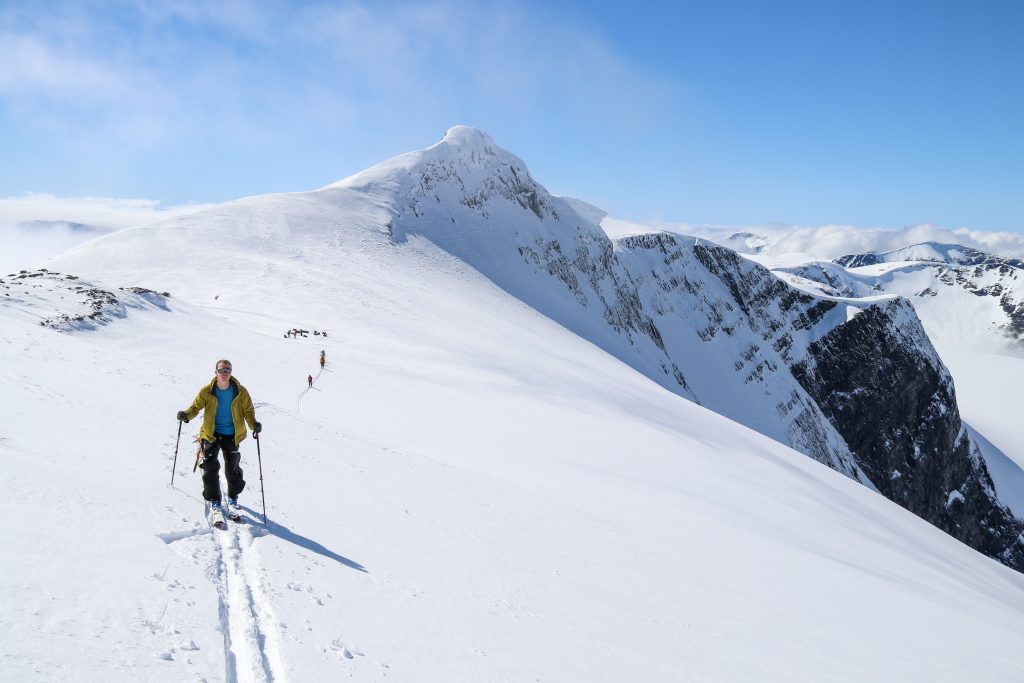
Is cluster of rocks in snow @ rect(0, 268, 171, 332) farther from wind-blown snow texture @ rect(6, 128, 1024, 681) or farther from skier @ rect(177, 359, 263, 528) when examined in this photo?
skier @ rect(177, 359, 263, 528)

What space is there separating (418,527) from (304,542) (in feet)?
6.01

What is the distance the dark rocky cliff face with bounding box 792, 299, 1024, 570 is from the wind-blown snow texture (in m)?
78.1

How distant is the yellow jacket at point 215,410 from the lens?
328 inches

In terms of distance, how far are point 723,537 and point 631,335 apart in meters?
68.6

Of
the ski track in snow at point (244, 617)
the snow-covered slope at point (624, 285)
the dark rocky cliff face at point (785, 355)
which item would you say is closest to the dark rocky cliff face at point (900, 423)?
the dark rocky cliff face at point (785, 355)

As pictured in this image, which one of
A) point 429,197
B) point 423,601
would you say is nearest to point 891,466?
point 429,197

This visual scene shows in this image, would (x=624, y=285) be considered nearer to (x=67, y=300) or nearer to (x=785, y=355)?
(x=785, y=355)

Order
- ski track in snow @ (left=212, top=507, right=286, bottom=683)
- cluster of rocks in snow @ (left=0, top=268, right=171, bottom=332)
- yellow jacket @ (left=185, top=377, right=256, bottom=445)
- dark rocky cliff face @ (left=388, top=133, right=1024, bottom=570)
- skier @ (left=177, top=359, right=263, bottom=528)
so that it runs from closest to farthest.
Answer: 1. ski track in snow @ (left=212, top=507, right=286, bottom=683)
2. skier @ (left=177, top=359, right=263, bottom=528)
3. yellow jacket @ (left=185, top=377, right=256, bottom=445)
4. cluster of rocks in snow @ (left=0, top=268, right=171, bottom=332)
5. dark rocky cliff face @ (left=388, top=133, right=1024, bottom=570)

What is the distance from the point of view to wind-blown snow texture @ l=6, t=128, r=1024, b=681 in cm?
528

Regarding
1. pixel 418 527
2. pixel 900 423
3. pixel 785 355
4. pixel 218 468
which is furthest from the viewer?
pixel 900 423

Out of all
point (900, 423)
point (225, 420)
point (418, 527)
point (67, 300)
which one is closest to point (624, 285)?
point (900, 423)

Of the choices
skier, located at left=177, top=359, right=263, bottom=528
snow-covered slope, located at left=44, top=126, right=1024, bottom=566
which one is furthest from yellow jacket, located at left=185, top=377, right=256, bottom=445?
snow-covered slope, located at left=44, top=126, right=1024, bottom=566

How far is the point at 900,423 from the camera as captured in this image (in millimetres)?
103812

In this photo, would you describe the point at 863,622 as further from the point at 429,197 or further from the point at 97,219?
the point at 97,219
